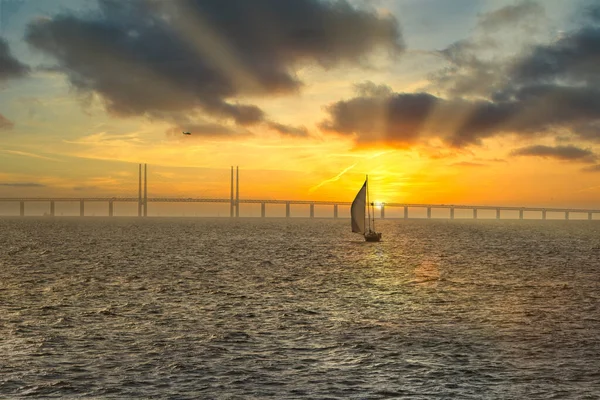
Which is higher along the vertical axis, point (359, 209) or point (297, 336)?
point (359, 209)

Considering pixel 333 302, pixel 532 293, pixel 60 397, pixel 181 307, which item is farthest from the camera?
pixel 532 293

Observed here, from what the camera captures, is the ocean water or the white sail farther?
the white sail

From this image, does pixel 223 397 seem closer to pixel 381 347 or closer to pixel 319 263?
pixel 381 347

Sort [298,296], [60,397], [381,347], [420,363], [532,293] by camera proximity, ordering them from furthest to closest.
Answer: [532,293]
[298,296]
[381,347]
[420,363]
[60,397]

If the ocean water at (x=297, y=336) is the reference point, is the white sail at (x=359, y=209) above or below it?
above

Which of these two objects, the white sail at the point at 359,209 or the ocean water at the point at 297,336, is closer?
the ocean water at the point at 297,336

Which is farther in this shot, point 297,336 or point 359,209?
point 359,209

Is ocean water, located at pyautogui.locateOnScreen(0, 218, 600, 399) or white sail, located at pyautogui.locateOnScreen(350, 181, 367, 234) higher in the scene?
white sail, located at pyautogui.locateOnScreen(350, 181, 367, 234)

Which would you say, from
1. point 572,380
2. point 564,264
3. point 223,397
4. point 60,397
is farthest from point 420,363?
point 564,264
